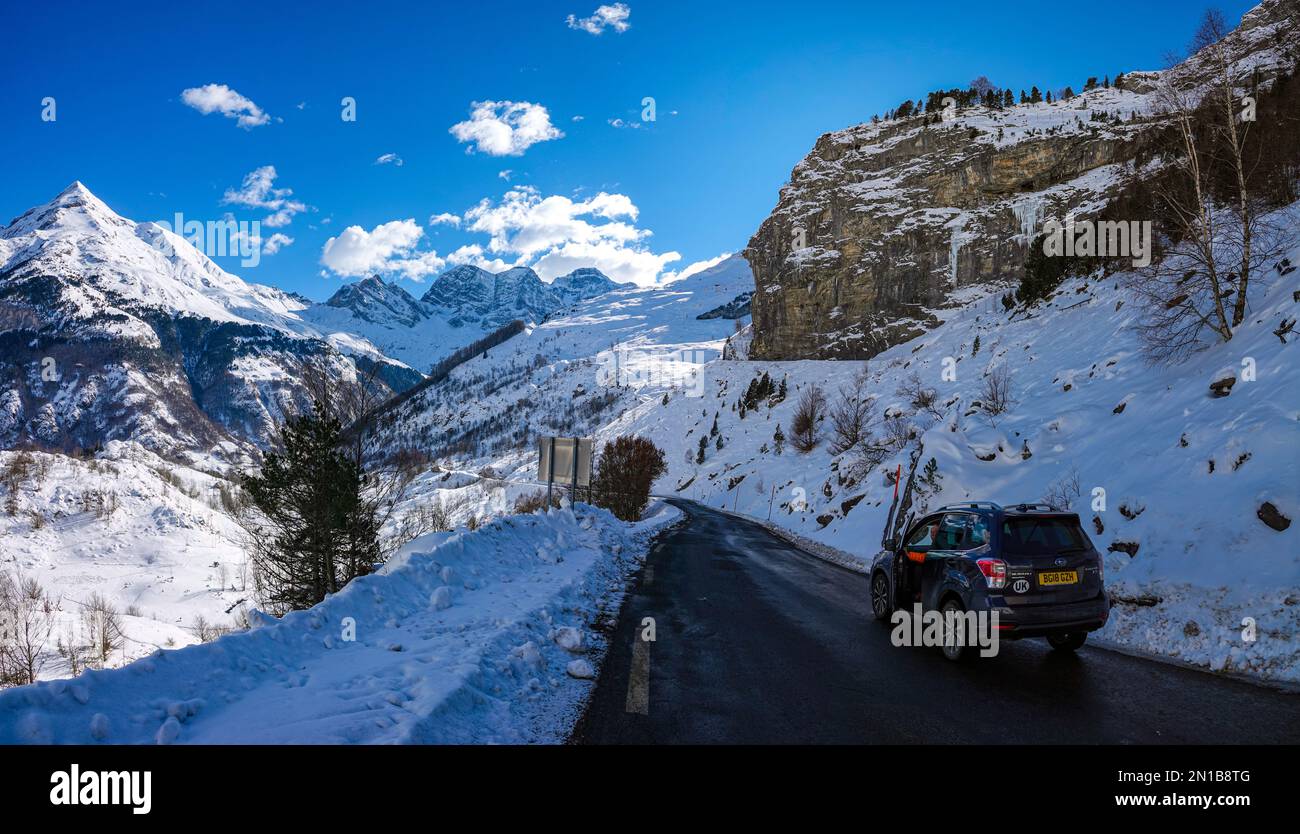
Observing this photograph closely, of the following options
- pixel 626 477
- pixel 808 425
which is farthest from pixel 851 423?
pixel 626 477

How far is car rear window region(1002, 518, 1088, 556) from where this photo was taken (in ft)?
22.0

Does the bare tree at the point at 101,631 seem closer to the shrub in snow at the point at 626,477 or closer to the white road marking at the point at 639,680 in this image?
the shrub in snow at the point at 626,477

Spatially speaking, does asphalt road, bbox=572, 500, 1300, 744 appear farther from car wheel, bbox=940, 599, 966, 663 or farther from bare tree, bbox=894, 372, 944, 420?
bare tree, bbox=894, 372, 944, 420

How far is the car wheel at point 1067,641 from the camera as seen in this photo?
7.26 meters

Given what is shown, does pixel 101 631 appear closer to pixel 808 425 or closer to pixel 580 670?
pixel 580 670

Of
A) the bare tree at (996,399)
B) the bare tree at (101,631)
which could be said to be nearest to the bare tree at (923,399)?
the bare tree at (996,399)

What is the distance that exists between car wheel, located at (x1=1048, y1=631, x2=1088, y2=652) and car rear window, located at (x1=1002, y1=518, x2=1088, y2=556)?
1209 millimetres

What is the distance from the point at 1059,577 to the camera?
667 cm

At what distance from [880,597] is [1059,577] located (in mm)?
2808

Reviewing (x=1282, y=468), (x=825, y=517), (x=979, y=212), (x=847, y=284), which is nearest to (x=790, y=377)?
(x=847, y=284)

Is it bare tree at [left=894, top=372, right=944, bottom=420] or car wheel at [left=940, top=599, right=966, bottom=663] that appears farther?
bare tree at [left=894, top=372, right=944, bottom=420]

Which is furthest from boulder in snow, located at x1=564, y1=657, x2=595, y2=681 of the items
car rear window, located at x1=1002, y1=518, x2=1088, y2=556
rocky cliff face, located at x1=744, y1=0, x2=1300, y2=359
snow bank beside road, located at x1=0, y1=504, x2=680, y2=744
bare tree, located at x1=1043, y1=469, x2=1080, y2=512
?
rocky cliff face, located at x1=744, y1=0, x2=1300, y2=359

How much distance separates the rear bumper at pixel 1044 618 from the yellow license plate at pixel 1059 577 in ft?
0.83

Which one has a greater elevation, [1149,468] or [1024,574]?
[1149,468]
